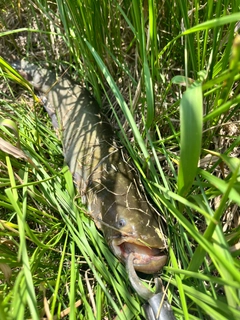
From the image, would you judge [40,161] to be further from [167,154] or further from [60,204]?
[167,154]

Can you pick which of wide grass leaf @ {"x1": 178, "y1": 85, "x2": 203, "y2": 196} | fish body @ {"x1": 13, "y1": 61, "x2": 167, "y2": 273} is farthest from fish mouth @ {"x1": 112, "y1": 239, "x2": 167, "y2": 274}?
wide grass leaf @ {"x1": 178, "y1": 85, "x2": 203, "y2": 196}

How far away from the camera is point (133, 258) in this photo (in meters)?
1.58

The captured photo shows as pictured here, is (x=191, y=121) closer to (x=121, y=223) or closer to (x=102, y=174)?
(x=121, y=223)

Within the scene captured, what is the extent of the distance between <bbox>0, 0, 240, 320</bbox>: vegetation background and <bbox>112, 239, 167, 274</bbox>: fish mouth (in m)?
0.06

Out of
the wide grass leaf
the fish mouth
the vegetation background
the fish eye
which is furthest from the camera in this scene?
the fish eye

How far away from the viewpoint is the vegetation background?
1198mm

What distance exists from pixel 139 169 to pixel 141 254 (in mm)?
413

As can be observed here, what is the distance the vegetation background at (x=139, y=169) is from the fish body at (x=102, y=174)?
0.22 feet

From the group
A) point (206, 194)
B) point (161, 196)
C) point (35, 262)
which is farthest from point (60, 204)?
point (206, 194)

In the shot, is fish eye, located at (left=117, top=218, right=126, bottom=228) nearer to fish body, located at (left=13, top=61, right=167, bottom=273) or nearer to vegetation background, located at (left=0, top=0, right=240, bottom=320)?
fish body, located at (left=13, top=61, right=167, bottom=273)

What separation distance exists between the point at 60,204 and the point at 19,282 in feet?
2.26

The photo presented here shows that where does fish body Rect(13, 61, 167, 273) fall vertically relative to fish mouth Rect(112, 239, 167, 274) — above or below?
above

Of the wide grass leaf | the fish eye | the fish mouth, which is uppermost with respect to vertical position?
the wide grass leaf

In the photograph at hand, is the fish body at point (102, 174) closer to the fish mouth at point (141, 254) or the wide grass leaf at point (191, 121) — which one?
the fish mouth at point (141, 254)
